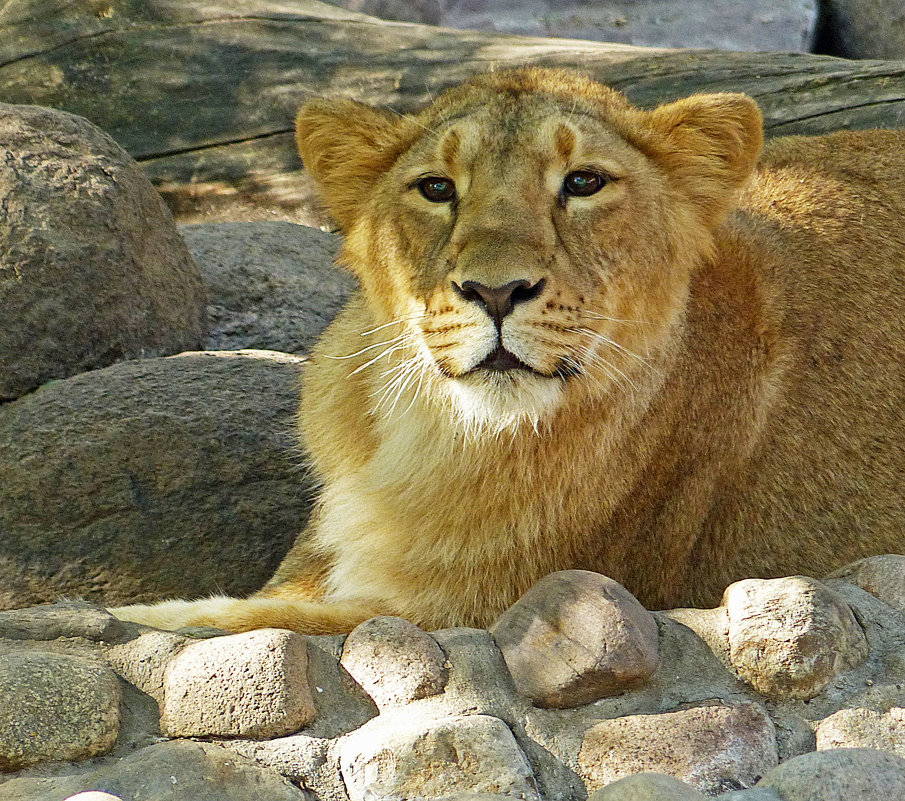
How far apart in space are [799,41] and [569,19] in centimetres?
177

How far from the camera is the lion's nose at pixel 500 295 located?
2658mm

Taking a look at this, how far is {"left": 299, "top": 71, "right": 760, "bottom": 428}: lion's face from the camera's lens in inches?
109

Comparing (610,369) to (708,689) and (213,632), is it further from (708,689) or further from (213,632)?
(213,632)

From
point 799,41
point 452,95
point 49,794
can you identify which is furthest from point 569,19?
point 49,794

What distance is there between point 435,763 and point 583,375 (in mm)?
1117

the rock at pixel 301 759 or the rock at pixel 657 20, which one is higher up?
the rock at pixel 657 20

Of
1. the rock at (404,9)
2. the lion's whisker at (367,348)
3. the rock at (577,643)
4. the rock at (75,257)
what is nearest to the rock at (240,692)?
the rock at (577,643)

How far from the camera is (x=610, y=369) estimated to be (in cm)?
304

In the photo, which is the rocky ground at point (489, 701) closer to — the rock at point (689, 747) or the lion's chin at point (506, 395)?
the rock at point (689, 747)

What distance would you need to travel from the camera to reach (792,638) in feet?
8.16

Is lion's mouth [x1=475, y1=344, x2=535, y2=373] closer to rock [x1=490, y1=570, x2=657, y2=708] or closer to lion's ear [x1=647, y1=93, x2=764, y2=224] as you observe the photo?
rock [x1=490, y1=570, x2=657, y2=708]

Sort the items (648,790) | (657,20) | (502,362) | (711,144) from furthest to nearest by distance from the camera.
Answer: (657,20) < (711,144) < (502,362) < (648,790)

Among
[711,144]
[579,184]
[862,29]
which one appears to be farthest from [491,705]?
[862,29]

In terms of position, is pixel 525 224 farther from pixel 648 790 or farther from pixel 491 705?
pixel 648 790
